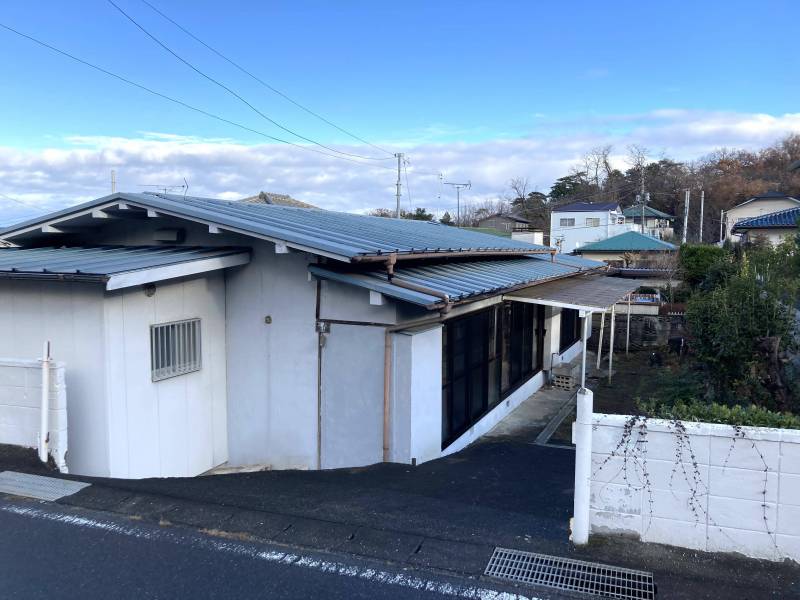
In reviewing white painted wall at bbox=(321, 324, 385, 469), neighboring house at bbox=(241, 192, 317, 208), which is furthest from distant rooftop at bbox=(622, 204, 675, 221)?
white painted wall at bbox=(321, 324, 385, 469)

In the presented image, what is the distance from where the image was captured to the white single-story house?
6324 mm

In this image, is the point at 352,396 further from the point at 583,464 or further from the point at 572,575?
the point at 572,575

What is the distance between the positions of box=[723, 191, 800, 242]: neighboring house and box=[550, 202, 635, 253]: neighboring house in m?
6.79

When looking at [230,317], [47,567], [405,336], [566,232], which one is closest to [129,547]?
[47,567]

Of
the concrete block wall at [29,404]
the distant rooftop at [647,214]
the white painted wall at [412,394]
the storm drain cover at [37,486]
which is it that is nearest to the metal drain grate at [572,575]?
the white painted wall at [412,394]

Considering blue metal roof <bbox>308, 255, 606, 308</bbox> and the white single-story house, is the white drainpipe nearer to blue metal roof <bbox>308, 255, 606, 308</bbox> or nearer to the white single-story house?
the white single-story house

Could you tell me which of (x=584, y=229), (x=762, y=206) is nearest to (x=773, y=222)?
(x=762, y=206)

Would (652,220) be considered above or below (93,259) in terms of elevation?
above

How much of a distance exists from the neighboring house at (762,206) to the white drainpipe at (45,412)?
4166 cm

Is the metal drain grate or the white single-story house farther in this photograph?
the white single-story house

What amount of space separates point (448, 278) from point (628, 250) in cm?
2644

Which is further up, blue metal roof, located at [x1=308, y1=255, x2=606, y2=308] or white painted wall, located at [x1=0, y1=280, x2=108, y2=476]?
blue metal roof, located at [x1=308, y1=255, x2=606, y2=308]

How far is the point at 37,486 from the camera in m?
5.29

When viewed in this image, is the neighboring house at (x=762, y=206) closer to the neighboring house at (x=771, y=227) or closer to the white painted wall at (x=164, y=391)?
the neighboring house at (x=771, y=227)
